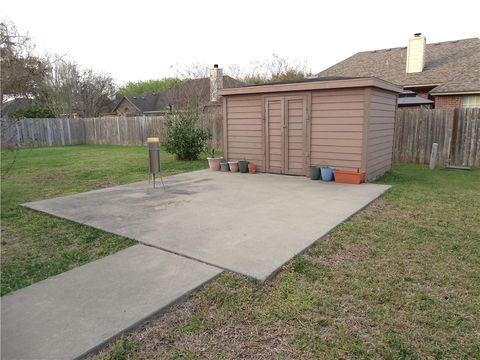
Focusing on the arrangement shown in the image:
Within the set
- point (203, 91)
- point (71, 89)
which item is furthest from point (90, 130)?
point (71, 89)

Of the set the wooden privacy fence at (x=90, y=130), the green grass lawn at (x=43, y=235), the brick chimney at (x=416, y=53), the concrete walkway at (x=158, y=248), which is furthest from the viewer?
the wooden privacy fence at (x=90, y=130)

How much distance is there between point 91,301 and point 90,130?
1874 centimetres

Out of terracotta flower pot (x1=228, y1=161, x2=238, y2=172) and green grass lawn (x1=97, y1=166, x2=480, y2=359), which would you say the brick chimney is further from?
green grass lawn (x1=97, y1=166, x2=480, y2=359)

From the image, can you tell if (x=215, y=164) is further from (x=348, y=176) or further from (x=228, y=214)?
(x=228, y=214)

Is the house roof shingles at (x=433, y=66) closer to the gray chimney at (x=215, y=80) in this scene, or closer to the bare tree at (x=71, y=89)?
the gray chimney at (x=215, y=80)

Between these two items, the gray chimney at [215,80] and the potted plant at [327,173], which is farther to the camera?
the gray chimney at [215,80]

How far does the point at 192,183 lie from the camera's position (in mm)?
6812

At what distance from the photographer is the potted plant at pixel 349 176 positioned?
6.43 m

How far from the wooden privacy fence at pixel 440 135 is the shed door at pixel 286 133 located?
13.1ft

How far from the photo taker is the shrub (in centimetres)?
1038

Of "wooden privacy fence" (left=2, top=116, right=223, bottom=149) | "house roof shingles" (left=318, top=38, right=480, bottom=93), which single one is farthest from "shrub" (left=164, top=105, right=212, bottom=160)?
"house roof shingles" (left=318, top=38, right=480, bottom=93)

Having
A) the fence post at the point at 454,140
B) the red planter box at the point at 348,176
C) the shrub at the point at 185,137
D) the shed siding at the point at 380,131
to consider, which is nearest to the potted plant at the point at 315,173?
the red planter box at the point at 348,176

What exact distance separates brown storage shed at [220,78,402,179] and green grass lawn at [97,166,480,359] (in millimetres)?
3354

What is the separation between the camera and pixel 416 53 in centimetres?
1484
